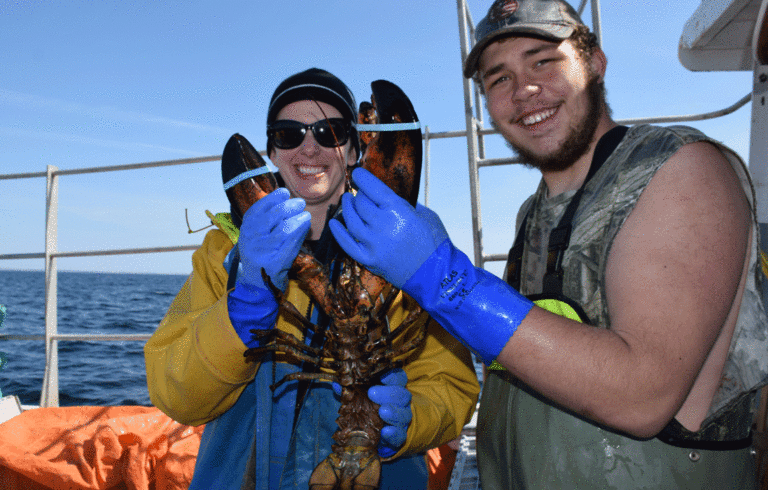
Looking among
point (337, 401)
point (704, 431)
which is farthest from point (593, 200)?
point (337, 401)

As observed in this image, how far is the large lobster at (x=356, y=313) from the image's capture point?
5.62 ft

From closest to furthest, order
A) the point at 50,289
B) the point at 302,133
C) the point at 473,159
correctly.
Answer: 1. the point at 302,133
2. the point at 473,159
3. the point at 50,289

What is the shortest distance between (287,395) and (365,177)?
40.1 inches

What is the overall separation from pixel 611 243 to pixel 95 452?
355cm

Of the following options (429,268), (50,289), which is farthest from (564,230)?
(50,289)

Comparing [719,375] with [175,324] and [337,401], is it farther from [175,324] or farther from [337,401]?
[175,324]

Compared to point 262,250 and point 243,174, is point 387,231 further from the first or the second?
point 243,174

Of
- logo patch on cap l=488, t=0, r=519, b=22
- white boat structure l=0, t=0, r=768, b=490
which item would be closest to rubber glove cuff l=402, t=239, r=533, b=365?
logo patch on cap l=488, t=0, r=519, b=22

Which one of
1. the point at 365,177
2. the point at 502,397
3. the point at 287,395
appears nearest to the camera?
the point at 365,177

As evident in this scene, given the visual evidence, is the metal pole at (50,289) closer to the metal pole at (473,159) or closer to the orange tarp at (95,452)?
the orange tarp at (95,452)

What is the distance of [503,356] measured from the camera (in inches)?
50.6

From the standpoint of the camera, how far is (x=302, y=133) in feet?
6.98

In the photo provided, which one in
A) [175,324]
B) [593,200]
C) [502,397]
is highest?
[593,200]

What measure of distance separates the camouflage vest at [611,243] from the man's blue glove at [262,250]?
1015mm
